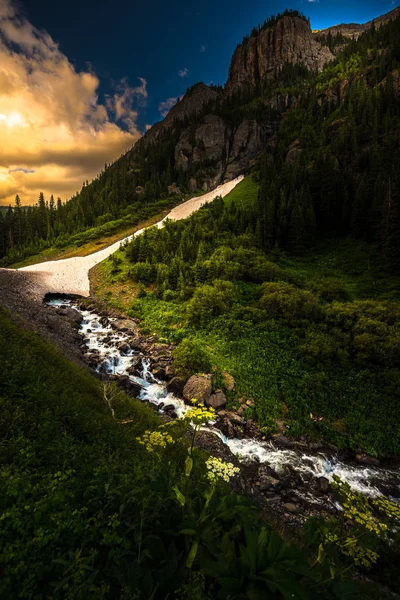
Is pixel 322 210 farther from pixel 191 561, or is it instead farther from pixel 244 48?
pixel 244 48

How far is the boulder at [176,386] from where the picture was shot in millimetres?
14953

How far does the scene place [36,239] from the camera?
217 feet

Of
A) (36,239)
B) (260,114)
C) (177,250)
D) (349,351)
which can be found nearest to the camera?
(349,351)

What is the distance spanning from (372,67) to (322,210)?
76.2 metres

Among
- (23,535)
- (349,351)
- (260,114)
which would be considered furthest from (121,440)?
(260,114)

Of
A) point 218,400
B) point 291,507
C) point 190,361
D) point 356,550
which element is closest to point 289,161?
point 190,361

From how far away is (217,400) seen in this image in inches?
535

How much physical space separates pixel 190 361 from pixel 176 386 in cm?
161

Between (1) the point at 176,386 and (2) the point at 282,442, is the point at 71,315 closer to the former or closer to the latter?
(1) the point at 176,386

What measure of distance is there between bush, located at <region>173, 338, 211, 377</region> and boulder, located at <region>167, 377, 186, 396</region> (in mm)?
409

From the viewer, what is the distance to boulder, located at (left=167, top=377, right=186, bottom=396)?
1495 cm

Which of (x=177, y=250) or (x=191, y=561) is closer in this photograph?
(x=191, y=561)

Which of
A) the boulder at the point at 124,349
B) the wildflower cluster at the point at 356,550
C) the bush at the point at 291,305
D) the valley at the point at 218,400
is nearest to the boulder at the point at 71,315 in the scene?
the valley at the point at 218,400

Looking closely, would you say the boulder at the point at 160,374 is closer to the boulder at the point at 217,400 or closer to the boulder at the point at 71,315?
the boulder at the point at 217,400
